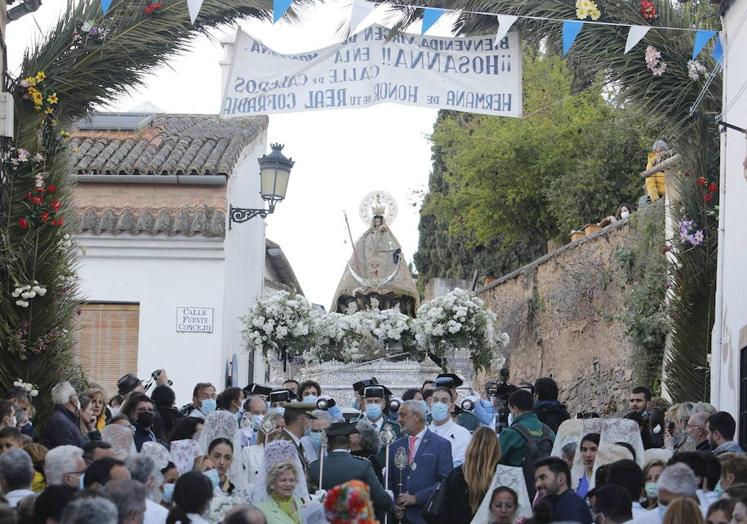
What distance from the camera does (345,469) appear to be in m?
11.4

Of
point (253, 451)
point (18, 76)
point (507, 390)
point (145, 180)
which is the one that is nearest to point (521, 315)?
point (145, 180)

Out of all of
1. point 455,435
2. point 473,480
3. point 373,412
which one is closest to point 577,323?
point 373,412

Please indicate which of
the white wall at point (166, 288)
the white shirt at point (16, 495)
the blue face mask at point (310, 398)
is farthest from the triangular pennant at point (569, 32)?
the white wall at point (166, 288)

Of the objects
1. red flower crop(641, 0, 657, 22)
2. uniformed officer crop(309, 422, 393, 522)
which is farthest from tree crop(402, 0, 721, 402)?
uniformed officer crop(309, 422, 393, 522)

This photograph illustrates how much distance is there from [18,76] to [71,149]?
3.88ft

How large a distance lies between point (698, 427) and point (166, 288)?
494 inches

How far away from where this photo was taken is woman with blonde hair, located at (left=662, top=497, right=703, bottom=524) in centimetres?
813

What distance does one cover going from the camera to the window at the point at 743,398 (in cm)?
1498

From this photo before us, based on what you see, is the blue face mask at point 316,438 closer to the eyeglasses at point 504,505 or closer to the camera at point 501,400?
the camera at point 501,400

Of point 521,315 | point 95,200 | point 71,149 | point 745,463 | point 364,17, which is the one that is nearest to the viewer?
point 745,463

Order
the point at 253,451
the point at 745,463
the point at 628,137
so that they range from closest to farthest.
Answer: the point at 745,463 < the point at 253,451 < the point at 628,137

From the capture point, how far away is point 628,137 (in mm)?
38500

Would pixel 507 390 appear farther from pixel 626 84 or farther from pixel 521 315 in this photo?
pixel 521 315

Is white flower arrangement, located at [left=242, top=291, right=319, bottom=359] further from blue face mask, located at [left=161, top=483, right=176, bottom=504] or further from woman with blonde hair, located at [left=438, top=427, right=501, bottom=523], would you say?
blue face mask, located at [left=161, top=483, right=176, bottom=504]
